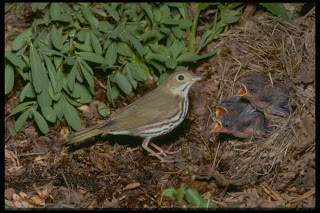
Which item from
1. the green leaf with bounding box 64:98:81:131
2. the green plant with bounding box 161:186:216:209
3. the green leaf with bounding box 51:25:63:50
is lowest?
the green plant with bounding box 161:186:216:209

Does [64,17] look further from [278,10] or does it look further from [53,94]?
[278,10]

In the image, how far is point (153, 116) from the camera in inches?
216

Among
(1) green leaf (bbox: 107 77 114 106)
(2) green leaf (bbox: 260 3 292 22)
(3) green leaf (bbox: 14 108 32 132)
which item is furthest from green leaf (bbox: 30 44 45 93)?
(2) green leaf (bbox: 260 3 292 22)

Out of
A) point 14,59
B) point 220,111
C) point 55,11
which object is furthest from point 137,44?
point 14,59

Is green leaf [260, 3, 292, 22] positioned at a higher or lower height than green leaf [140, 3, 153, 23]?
lower

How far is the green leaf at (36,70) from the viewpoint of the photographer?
5.05 metres

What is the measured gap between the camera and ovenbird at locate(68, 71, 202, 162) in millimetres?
5453

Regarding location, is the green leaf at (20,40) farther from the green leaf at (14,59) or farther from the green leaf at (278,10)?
the green leaf at (278,10)

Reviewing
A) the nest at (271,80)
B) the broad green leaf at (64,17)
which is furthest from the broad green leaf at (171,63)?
the broad green leaf at (64,17)

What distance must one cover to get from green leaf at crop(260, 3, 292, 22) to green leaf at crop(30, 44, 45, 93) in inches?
119

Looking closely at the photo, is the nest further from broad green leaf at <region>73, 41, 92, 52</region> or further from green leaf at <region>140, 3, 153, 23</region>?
broad green leaf at <region>73, 41, 92, 52</region>

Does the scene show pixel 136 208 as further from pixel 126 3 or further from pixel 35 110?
pixel 126 3

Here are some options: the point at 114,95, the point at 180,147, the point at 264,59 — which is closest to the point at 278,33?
the point at 264,59

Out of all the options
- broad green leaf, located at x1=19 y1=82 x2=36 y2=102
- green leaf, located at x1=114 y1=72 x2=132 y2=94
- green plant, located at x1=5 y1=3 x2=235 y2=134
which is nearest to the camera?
green plant, located at x1=5 y1=3 x2=235 y2=134
